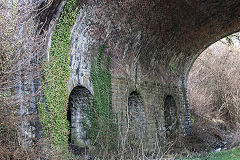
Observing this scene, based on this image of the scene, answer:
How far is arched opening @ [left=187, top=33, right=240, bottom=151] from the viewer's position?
15.4m

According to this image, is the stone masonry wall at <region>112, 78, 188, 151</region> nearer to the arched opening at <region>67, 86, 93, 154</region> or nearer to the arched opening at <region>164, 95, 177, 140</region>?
the arched opening at <region>164, 95, 177, 140</region>

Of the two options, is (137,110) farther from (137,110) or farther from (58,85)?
(58,85)

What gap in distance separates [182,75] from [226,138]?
3797 mm

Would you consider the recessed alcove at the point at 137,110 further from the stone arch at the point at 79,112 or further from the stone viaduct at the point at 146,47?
the stone arch at the point at 79,112

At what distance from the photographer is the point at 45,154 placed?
15.8 ft

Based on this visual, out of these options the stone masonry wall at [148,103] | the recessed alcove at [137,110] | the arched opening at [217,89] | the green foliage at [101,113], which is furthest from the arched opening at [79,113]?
the arched opening at [217,89]

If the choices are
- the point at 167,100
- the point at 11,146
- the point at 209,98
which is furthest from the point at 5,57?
the point at 209,98

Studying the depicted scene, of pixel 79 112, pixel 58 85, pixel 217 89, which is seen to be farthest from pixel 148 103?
pixel 217 89

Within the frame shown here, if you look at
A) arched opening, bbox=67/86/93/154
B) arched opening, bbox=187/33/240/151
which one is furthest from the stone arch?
arched opening, bbox=187/33/240/151

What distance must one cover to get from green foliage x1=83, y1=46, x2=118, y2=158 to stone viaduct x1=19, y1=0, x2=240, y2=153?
230 mm

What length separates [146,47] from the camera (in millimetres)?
8945

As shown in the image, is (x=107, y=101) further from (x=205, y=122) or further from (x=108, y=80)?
(x=205, y=122)

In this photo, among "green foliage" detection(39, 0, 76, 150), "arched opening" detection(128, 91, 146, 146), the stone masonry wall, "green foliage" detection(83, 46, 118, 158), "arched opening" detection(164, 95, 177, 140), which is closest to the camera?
"green foliage" detection(39, 0, 76, 150)

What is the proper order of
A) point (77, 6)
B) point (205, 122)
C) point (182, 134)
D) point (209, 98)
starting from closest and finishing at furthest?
1. point (77, 6)
2. point (182, 134)
3. point (205, 122)
4. point (209, 98)
